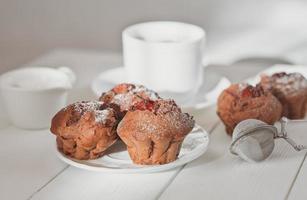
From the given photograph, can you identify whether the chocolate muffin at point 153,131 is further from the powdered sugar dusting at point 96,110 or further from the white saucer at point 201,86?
the white saucer at point 201,86

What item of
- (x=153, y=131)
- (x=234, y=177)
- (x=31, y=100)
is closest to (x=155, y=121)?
(x=153, y=131)

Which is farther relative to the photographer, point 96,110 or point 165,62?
point 165,62

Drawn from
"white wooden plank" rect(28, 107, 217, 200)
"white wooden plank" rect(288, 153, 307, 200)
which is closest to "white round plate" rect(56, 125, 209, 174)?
"white wooden plank" rect(28, 107, 217, 200)

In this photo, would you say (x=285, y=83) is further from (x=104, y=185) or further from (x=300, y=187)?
(x=104, y=185)

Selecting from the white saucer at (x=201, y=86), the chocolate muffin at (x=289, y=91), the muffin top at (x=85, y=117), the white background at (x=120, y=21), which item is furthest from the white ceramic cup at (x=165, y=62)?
the white background at (x=120, y=21)

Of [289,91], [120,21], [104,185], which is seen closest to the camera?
[104,185]

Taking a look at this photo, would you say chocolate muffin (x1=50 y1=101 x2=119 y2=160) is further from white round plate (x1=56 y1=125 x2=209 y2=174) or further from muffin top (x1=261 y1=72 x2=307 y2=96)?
muffin top (x1=261 y1=72 x2=307 y2=96)

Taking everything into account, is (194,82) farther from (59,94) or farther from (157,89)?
(59,94)
